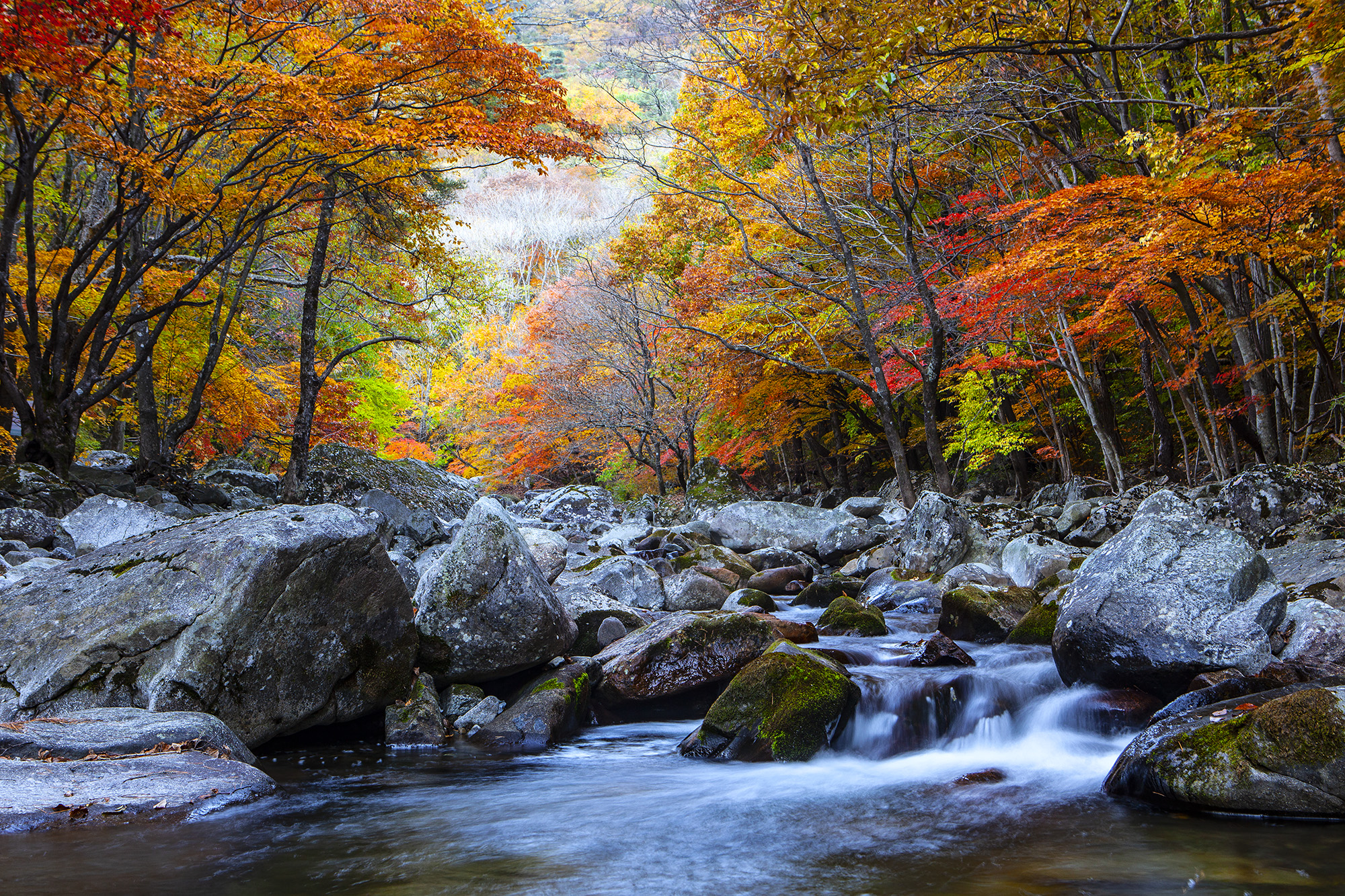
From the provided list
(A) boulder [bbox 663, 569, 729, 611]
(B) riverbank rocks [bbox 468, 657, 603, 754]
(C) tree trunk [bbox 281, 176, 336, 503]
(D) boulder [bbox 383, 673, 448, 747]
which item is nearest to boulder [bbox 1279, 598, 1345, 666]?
(B) riverbank rocks [bbox 468, 657, 603, 754]

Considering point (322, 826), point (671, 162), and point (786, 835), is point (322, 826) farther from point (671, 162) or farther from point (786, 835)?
point (671, 162)

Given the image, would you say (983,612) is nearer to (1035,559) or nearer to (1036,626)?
(1036,626)

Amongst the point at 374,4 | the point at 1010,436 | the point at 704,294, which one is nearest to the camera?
the point at 374,4

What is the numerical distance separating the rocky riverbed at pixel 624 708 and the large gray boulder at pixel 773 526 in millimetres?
5866

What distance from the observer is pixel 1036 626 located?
6.78m

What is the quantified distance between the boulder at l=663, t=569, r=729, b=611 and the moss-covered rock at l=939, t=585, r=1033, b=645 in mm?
2756

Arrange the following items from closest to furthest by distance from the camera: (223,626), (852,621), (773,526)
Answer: (223,626), (852,621), (773,526)

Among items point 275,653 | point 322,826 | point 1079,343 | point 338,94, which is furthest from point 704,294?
point 322,826

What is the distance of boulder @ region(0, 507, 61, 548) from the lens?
8.26m

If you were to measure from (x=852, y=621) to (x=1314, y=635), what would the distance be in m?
3.76

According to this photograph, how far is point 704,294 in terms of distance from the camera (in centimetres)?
1748

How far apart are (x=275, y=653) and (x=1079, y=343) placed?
43.6 feet

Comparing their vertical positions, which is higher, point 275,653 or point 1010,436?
point 1010,436

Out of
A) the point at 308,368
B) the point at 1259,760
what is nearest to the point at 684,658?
the point at 1259,760
